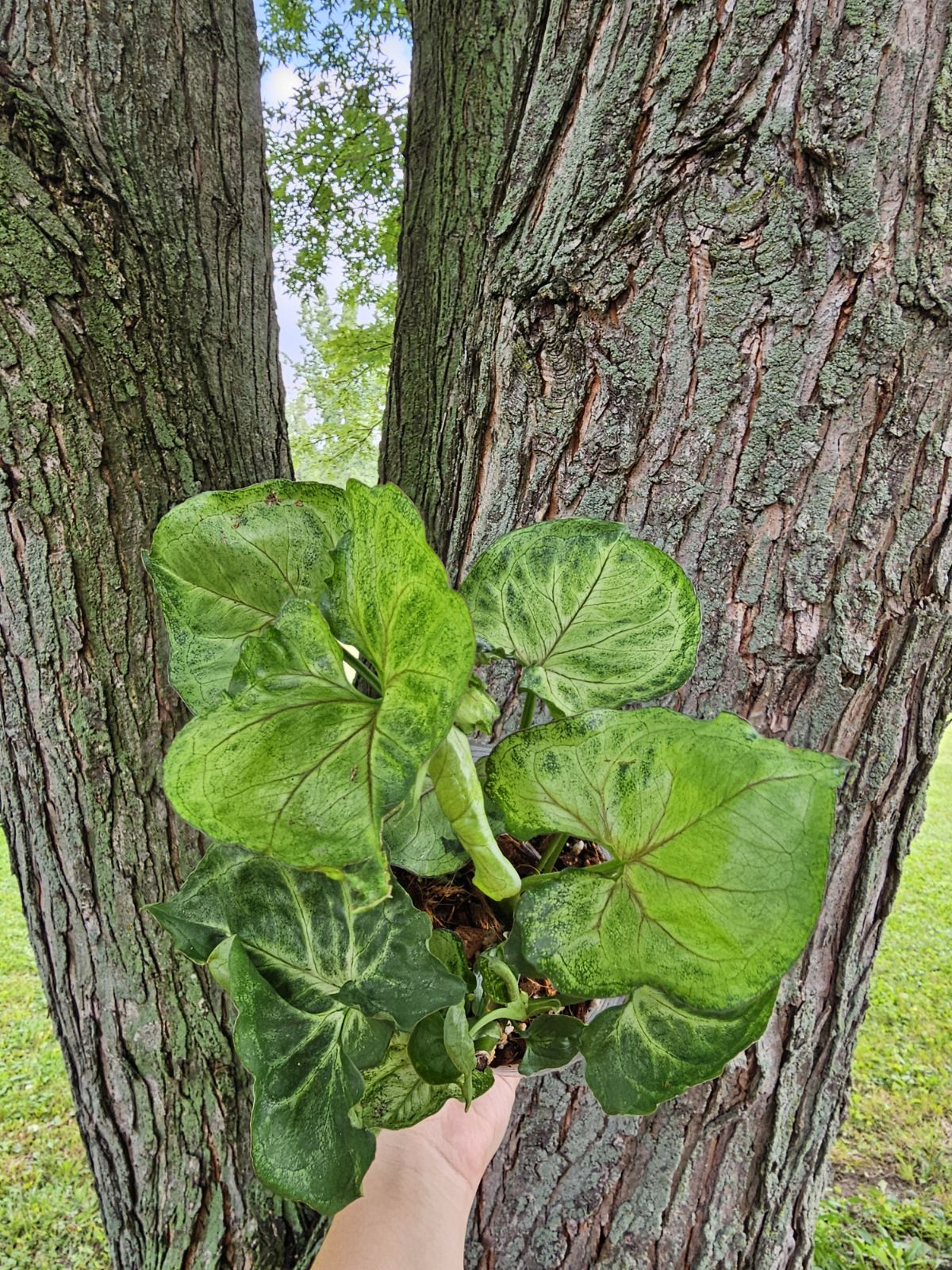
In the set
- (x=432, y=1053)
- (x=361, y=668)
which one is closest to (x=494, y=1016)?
(x=432, y=1053)

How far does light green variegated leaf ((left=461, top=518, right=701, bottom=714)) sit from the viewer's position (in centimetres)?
54

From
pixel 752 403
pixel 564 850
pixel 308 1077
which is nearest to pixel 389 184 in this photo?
pixel 752 403

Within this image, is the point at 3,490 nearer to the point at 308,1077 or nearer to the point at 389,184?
the point at 308,1077

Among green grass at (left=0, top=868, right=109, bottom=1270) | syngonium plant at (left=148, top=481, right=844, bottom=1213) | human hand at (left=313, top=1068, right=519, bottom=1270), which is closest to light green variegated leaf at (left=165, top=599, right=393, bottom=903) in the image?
syngonium plant at (left=148, top=481, right=844, bottom=1213)

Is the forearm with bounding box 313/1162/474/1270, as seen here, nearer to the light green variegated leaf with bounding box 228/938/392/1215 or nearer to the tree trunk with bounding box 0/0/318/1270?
the light green variegated leaf with bounding box 228/938/392/1215

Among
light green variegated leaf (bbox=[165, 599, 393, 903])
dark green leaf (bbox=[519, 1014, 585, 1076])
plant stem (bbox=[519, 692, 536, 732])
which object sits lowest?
dark green leaf (bbox=[519, 1014, 585, 1076])

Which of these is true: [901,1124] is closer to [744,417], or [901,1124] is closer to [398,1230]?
[398,1230]

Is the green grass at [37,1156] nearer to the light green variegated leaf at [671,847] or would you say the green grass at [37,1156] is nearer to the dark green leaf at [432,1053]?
the dark green leaf at [432,1053]

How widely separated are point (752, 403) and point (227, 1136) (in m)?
1.17

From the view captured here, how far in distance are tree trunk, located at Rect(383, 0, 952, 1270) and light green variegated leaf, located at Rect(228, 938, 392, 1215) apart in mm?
419

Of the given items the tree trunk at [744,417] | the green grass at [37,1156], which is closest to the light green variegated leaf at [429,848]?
the tree trunk at [744,417]

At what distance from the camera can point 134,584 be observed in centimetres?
94

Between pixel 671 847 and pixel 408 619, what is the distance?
21cm

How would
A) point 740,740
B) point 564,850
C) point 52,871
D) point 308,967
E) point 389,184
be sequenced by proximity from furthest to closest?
1. point 389,184
2. point 52,871
3. point 564,850
4. point 308,967
5. point 740,740
